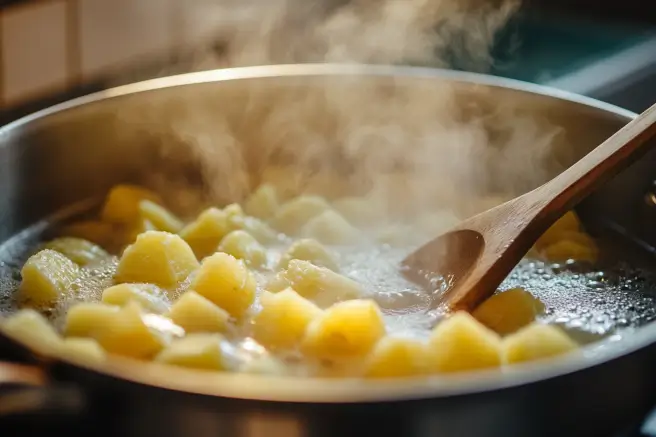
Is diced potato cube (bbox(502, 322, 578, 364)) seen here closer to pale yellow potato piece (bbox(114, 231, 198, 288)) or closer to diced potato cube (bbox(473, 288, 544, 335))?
diced potato cube (bbox(473, 288, 544, 335))

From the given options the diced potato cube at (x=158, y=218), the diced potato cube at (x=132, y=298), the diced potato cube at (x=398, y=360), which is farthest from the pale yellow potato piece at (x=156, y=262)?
the diced potato cube at (x=398, y=360)

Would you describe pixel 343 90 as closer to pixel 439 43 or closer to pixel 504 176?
pixel 504 176

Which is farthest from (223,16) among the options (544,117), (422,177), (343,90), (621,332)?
(621,332)

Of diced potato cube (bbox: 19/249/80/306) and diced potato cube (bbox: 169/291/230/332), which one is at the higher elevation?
diced potato cube (bbox: 19/249/80/306)

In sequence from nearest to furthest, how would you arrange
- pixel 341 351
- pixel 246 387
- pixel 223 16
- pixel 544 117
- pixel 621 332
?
1. pixel 246 387
2. pixel 341 351
3. pixel 621 332
4. pixel 544 117
5. pixel 223 16

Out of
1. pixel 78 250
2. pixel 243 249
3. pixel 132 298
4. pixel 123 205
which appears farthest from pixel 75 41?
pixel 132 298

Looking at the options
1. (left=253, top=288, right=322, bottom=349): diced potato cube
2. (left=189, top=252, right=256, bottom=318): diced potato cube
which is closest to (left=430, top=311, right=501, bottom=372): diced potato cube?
(left=253, top=288, right=322, bottom=349): diced potato cube

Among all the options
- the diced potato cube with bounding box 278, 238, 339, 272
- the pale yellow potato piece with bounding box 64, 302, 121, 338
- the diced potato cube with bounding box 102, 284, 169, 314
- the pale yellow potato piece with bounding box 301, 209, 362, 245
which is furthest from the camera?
the pale yellow potato piece with bounding box 301, 209, 362, 245
